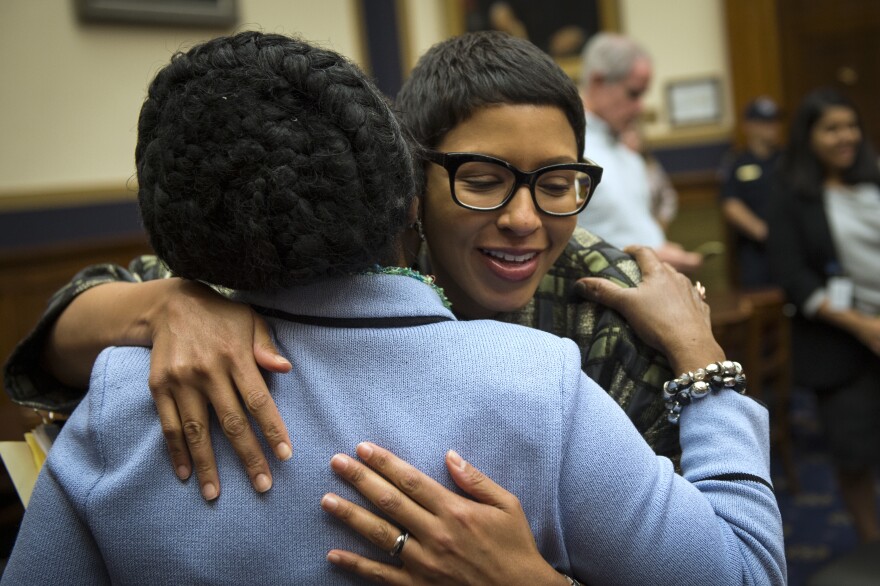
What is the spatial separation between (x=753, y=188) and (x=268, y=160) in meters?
5.62

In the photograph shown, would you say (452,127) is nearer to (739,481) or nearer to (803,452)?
(739,481)

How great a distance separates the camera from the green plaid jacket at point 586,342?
1.27m

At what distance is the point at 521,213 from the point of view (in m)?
1.27

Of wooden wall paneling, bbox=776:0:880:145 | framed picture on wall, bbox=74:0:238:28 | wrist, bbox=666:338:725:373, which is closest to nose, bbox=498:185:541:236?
wrist, bbox=666:338:725:373

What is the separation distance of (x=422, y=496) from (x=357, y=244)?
28 cm

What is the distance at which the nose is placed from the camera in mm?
1270

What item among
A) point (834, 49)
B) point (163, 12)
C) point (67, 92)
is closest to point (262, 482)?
point (67, 92)

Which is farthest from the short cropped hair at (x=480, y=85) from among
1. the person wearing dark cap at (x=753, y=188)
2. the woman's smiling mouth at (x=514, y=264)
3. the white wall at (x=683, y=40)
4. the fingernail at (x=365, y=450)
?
the white wall at (x=683, y=40)

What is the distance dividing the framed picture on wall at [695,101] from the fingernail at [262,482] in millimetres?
6377

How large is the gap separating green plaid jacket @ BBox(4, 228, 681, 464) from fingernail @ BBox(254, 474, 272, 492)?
536 mm

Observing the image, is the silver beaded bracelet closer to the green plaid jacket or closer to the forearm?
the green plaid jacket

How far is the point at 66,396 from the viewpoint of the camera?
4.51ft

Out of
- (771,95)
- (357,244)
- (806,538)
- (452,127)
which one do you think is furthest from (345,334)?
(771,95)

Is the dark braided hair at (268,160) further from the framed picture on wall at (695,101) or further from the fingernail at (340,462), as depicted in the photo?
the framed picture on wall at (695,101)
